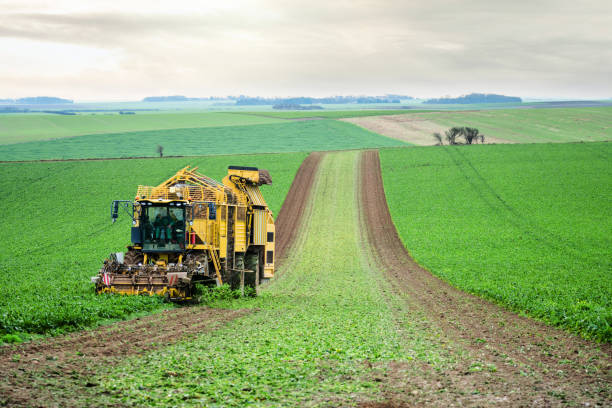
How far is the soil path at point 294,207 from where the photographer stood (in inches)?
A: 1462

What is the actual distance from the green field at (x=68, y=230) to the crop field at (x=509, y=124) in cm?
3701

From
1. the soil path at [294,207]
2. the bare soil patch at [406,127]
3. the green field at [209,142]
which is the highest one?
A: the bare soil patch at [406,127]

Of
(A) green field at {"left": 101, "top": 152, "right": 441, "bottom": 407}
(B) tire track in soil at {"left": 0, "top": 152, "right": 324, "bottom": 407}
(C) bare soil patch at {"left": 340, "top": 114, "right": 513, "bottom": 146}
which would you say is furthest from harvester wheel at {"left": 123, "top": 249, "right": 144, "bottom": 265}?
(C) bare soil patch at {"left": 340, "top": 114, "right": 513, "bottom": 146}

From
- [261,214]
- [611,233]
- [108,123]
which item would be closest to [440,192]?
[611,233]

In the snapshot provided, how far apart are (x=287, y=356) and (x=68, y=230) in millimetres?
31905

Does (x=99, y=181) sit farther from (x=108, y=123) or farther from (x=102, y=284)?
(x=108, y=123)

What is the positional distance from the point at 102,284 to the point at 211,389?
905cm

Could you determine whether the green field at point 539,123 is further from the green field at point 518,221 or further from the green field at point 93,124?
the green field at point 93,124

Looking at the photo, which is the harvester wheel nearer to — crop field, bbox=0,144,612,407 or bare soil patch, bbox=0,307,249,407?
crop field, bbox=0,144,612,407

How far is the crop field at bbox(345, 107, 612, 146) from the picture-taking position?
88875mm

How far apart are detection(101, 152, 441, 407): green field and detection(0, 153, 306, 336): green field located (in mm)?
3570

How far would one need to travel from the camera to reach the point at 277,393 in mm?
9539

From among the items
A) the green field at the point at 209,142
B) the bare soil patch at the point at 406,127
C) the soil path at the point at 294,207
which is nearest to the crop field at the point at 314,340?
the soil path at the point at 294,207

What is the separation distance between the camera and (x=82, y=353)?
37.0ft
